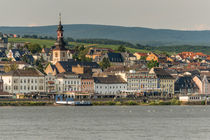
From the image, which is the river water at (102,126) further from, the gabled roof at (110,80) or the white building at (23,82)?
the gabled roof at (110,80)

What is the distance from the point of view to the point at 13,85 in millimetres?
131875

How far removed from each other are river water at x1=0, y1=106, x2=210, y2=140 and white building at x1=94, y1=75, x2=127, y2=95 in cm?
5039

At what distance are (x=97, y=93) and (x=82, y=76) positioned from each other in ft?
18.7

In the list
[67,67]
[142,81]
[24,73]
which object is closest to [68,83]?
[24,73]

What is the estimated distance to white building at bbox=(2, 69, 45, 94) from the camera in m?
132

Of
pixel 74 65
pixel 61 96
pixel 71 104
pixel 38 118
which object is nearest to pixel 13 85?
pixel 61 96

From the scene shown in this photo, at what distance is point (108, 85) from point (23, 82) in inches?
728

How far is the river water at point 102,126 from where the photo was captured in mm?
60688

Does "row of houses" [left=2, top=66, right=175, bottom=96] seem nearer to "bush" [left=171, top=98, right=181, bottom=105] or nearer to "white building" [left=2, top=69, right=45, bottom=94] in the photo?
"white building" [left=2, top=69, right=45, bottom=94]

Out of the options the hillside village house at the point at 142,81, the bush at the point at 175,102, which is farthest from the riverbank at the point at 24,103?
the hillside village house at the point at 142,81

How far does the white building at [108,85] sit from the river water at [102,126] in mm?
50390

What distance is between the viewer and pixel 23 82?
133875 millimetres

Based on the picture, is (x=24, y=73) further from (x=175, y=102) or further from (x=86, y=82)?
(x=175, y=102)

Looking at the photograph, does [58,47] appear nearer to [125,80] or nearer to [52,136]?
[125,80]
